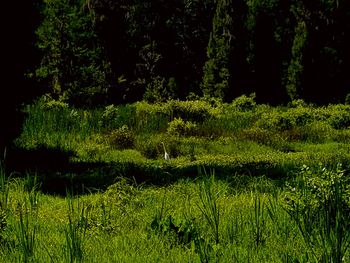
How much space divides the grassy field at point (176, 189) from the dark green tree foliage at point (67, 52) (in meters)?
5.90

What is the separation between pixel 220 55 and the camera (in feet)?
109

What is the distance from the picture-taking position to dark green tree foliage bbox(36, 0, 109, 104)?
29.9 meters

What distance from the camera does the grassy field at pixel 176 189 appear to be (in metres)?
3.99

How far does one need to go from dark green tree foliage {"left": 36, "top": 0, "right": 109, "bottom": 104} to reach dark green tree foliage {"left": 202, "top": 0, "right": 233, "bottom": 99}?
710 centimetres

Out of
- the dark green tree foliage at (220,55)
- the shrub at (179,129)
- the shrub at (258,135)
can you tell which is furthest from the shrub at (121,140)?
the dark green tree foliage at (220,55)

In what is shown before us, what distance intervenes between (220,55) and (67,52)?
955cm

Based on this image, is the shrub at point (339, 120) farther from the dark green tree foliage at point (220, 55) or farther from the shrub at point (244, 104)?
the dark green tree foliage at point (220, 55)

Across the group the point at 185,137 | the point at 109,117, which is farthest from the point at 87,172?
the point at 109,117

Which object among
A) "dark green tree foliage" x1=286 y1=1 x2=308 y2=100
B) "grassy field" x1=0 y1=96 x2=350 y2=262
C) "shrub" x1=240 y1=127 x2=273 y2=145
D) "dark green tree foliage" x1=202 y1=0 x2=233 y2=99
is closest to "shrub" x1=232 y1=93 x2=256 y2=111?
"grassy field" x1=0 y1=96 x2=350 y2=262

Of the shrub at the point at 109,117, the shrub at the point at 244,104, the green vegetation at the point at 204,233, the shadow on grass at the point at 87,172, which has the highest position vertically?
the green vegetation at the point at 204,233

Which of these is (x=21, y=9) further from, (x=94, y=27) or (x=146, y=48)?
(x=146, y=48)

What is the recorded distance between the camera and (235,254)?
4016 millimetres

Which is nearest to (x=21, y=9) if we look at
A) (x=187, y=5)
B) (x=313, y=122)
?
(x=313, y=122)

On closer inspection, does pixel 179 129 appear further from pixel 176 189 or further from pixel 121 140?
pixel 176 189
